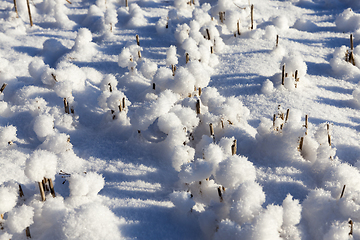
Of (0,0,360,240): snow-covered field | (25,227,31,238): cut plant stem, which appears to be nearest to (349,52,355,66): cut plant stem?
(0,0,360,240): snow-covered field

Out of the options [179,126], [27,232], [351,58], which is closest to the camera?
[27,232]

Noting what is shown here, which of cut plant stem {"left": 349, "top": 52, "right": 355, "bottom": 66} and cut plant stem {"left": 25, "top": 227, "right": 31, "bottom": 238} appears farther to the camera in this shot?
cut plant stem {"left": 349, "top": 52, "right": 355, "bottom": 66}

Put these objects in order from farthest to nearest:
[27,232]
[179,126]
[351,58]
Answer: [351,58]
[179,126]
[27,232]

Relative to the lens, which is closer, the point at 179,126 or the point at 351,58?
the point at 179,126

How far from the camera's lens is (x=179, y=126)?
1.66m

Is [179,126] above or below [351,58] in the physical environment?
below

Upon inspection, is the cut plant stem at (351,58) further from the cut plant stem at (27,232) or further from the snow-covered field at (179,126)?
the cut plant stem at (27,232)

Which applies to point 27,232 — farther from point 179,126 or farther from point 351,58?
point 351,58

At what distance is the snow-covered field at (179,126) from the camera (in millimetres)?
1270

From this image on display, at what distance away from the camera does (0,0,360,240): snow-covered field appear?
1270 millimetres

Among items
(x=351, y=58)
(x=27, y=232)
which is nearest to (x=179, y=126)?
(x=27, y=232)

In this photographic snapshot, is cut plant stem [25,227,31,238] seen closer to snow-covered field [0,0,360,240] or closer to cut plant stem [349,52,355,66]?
snow-covered field [0,0,360,240]

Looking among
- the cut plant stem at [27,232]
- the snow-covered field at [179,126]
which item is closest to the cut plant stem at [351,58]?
the snow-covered field at [179,126]

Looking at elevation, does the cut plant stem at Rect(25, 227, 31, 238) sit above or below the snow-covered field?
below
